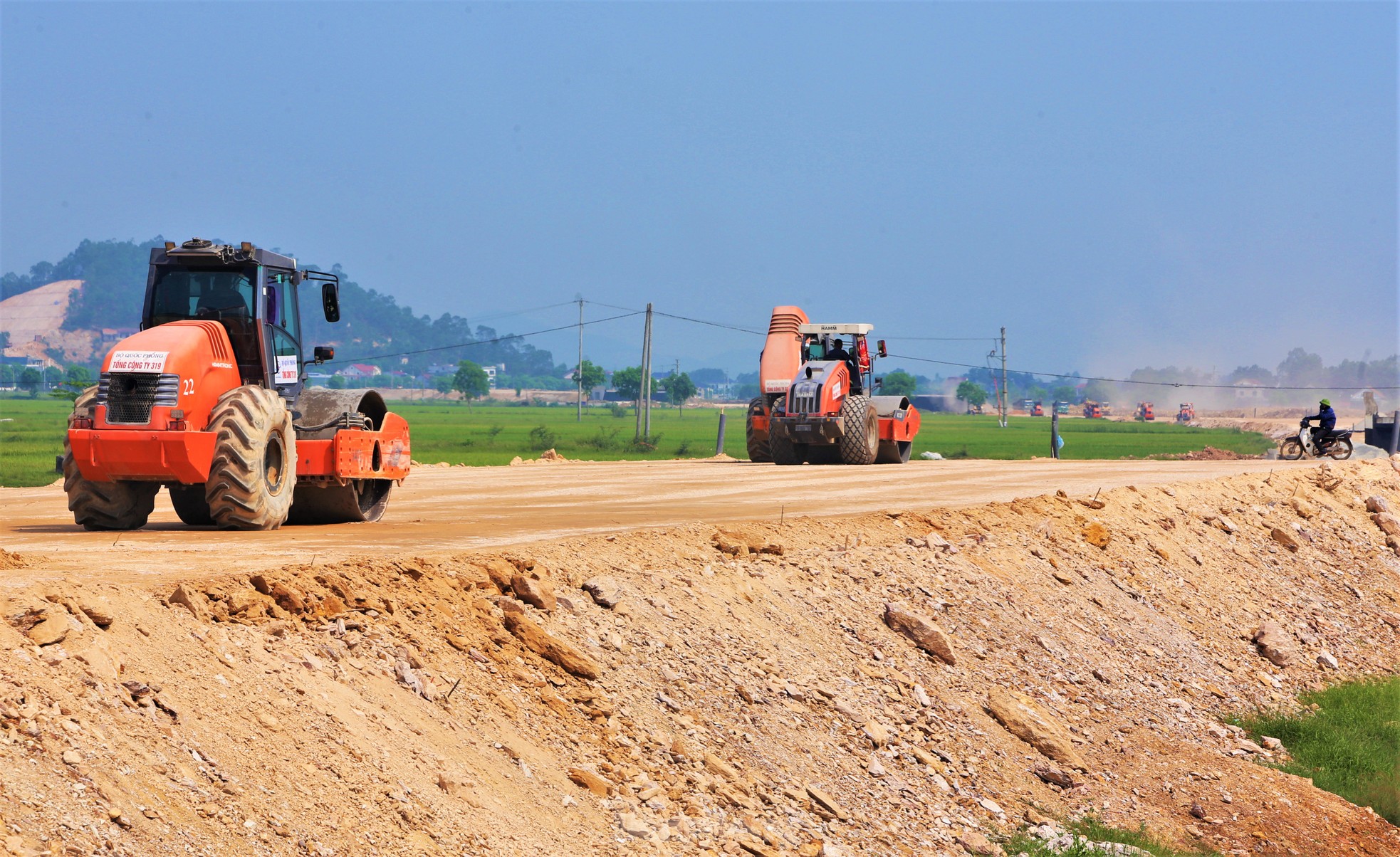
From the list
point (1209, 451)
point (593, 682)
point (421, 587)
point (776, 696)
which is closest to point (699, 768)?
point (593, 682)

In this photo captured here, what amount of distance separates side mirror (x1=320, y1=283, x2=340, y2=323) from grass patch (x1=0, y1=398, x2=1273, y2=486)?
45.4ft

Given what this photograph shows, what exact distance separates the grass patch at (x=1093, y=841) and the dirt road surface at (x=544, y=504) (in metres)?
5.93

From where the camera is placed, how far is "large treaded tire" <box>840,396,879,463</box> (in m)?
31.6

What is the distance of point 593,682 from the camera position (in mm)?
9945

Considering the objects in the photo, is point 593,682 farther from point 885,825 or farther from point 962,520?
point 962,520

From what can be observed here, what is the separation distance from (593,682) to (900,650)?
Answer: 4.24m

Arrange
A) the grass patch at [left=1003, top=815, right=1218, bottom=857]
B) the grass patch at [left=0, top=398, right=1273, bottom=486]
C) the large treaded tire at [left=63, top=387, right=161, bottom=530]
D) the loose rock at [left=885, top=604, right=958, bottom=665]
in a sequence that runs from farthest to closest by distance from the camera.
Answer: the grass patch at [left=0, top=398, right=1273, bottom=486]
the large treaded tire at [left=63, top=387, right=161, bottom=530]
the loose rock at [left=885, top=604, right=958, bottom=665]
the grass patch at [left=1003, top=815, right=1218, bottom=857]

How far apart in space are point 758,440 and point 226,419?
71.1 feet

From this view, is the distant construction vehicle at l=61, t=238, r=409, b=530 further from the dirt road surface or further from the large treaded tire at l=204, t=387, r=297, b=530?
the dirt road surface

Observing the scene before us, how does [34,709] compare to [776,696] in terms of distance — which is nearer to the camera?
[34,709]

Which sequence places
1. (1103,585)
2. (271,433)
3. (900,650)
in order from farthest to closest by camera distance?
(1103,585) → (271,433) → (900,650)

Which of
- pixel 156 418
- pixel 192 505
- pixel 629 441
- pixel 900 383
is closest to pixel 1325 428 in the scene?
Result: pixel 629 441

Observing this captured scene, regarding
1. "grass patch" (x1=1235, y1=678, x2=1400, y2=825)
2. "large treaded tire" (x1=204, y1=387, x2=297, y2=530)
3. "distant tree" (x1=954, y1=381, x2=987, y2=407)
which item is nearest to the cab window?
"large treaded tire" (x1=204, y1=387, x2=297, y2=530)

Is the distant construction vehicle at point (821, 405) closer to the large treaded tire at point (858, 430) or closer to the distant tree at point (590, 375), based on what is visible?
the large treaded tire at point (858, 430)
